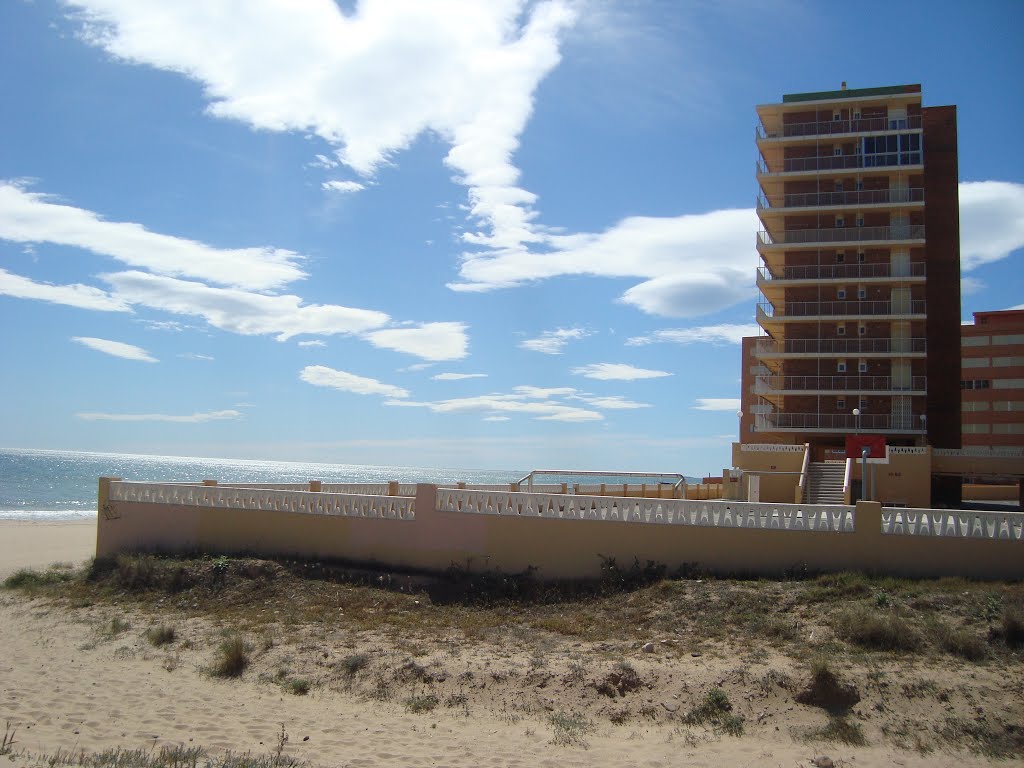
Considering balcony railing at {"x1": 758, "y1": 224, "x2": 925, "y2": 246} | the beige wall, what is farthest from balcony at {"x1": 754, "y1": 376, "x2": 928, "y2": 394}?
the beige wall

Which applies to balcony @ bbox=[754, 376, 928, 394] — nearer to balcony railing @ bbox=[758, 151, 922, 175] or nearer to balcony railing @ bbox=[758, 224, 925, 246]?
balcony railing @ bbox=[758, 224, 925, 246]

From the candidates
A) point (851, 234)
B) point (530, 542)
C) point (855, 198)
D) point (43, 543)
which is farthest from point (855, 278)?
point (43, 543)

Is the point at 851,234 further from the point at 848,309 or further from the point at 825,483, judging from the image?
the point at 825,483

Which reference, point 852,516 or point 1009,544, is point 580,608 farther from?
point 1009,544

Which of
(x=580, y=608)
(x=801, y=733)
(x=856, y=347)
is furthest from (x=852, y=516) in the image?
(x=856, y=347)

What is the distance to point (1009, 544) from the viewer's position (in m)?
15.4

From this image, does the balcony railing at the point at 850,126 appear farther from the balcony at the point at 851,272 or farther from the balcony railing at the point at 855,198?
the balcony at the point at 851,272

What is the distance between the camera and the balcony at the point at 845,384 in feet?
143

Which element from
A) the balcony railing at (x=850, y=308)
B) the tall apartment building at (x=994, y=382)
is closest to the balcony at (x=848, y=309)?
the balcony railing at (x=850, y=308)

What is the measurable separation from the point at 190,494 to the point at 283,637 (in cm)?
833

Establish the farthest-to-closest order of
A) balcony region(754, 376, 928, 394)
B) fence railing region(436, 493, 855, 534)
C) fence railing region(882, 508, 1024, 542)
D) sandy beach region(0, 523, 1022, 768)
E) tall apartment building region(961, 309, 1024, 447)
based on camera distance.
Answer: tall apartment building region(961, 309, 1024, 447)
balcony region(754, 376, 928, 394)
fence railing region(436, 493, 855, 534)
fence railing region(882, 508, 1024, 542)
sandy beach region(0, 523, 1022, 768)

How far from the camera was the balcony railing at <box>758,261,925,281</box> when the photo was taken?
43.8m

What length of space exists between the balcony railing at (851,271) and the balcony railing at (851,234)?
4.51 feet

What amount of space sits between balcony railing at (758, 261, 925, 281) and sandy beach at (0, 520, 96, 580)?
36843 millimetres
